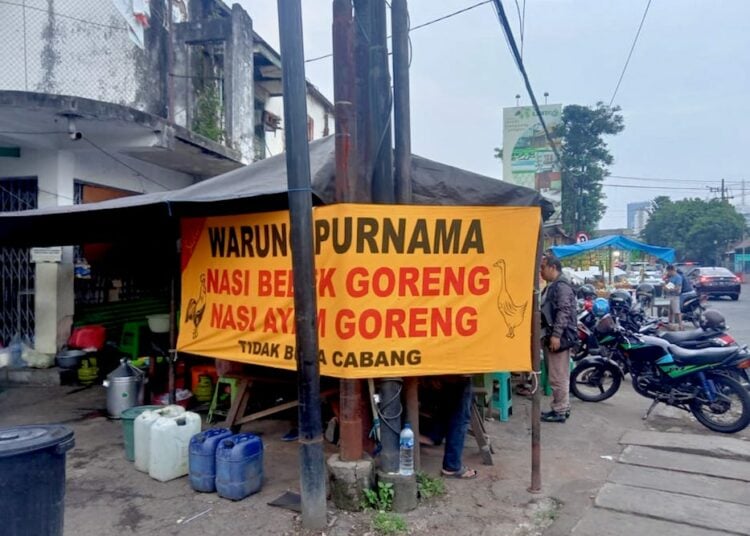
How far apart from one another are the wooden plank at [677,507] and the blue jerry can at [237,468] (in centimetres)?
257

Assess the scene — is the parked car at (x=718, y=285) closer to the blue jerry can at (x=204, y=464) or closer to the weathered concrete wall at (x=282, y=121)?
the weathered concrete wall at (x=282, y=121)

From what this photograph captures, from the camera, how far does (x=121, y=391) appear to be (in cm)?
618

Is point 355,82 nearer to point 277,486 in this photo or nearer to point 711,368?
point 277,486

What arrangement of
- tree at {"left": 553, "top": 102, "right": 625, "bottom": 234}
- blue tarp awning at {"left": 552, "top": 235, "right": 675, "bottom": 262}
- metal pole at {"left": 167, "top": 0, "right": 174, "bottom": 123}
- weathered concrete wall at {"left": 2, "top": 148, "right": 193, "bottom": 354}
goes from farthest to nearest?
tree at {"left": 553, "top": 102, "right": 625, "bottom": 234} → blue tarp awning at {"left": 552, "top": 235, "right": 675, "bottom": 262} → metal pole at {"left": 167, "top": 0, "right": 174, "bottom": 123} → weathered concrete wall at {"left": 2, "top": 148, "right": 193, "bottom": 354}

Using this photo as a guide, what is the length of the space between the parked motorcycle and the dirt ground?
31cm

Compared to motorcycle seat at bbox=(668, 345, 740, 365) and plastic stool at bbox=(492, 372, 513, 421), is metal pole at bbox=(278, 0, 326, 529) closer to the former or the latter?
plastic stool at bbox=(492, 372, 513, 421)

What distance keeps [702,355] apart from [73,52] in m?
9.55

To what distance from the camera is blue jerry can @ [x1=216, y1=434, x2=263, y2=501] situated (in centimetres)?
409

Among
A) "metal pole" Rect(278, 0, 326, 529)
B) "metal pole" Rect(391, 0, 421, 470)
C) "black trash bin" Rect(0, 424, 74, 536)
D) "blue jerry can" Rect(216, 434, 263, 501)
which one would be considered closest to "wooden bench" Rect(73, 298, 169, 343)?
"blue jerry can" Rect(216, 434, 263, 501)

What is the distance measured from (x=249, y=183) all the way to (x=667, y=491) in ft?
13.4

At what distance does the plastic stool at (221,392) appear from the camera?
5.64m

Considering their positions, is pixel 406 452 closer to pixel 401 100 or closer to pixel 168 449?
Answer: pixel 168 449

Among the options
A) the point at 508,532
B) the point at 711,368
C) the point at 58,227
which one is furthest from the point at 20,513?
the point at 711,368

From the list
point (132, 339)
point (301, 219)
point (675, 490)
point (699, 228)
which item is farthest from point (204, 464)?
point (699, 228)
